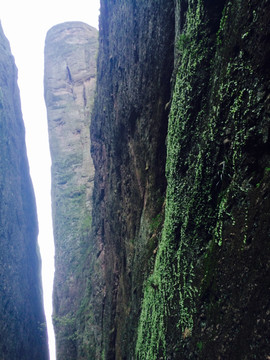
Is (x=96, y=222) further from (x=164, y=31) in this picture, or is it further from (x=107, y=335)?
(x=164, y=31)

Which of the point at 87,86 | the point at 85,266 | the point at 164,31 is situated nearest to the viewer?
the point at 164,31

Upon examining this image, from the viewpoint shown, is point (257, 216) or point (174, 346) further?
point (174, 346)

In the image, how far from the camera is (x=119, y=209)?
7.95 metres

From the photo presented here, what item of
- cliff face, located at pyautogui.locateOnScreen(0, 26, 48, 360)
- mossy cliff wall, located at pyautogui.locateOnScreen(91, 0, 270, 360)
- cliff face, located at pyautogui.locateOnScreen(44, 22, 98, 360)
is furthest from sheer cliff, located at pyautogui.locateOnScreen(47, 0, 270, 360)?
cliff face, located at pyautogui.locateOnScreen(44, 22, 98, 360)

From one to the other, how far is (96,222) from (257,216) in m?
8.74

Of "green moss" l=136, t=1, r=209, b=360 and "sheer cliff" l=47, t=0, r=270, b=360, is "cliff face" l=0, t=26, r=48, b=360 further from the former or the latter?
"green moss" l=136, t=1, r=209, b=360

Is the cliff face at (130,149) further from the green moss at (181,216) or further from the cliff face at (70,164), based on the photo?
the cliff face at (70,164)

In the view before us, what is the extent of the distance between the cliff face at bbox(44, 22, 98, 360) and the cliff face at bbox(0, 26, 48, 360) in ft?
4.18

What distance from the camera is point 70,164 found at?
16156 millimetres

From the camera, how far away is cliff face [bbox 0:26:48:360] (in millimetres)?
10500

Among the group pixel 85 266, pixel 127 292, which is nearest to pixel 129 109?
pixel 127 292

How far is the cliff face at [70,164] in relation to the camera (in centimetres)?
1207

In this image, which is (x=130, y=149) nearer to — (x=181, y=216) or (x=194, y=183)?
(x=181, y=216)

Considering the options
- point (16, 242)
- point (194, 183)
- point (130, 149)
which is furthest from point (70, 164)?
point (194, 183)
